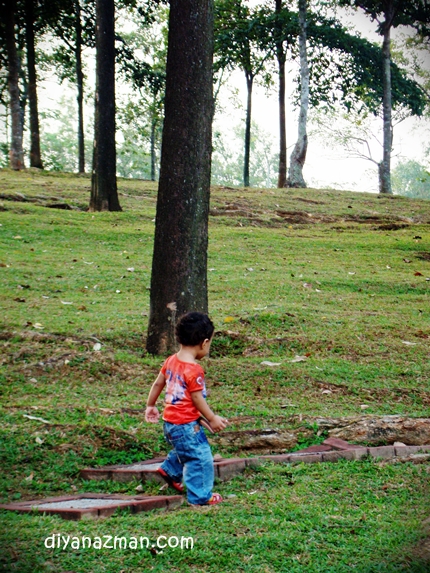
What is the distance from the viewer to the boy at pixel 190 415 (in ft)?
12.9

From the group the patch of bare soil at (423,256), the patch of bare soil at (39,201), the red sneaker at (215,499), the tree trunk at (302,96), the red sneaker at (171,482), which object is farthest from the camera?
the tree trunk at (302,96)

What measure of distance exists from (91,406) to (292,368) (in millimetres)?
2300

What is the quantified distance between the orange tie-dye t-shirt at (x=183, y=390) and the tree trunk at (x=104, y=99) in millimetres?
11984

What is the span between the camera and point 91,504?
146 inches

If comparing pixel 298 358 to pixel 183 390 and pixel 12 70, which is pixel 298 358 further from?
pixel 12 70

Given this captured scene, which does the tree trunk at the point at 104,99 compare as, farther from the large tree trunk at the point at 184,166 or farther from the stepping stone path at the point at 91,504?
the stepping stone path at the point at 91,504

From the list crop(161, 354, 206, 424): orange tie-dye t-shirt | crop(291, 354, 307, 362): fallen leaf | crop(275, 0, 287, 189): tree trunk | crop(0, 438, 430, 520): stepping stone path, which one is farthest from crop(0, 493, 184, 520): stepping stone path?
crop(275, 0, 287, 189): tree trunk

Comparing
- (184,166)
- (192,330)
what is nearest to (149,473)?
(192,330)

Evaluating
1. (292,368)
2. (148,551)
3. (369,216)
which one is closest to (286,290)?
(292,368)

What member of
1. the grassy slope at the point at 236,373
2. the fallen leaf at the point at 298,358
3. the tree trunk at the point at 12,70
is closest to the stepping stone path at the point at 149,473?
the grassy slope at the point at 236,373

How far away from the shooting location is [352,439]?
16.3ft

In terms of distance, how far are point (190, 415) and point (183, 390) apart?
0.16 metres

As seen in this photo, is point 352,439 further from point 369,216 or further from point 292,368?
point 369,216

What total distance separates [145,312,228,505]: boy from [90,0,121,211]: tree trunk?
11.9 metres
